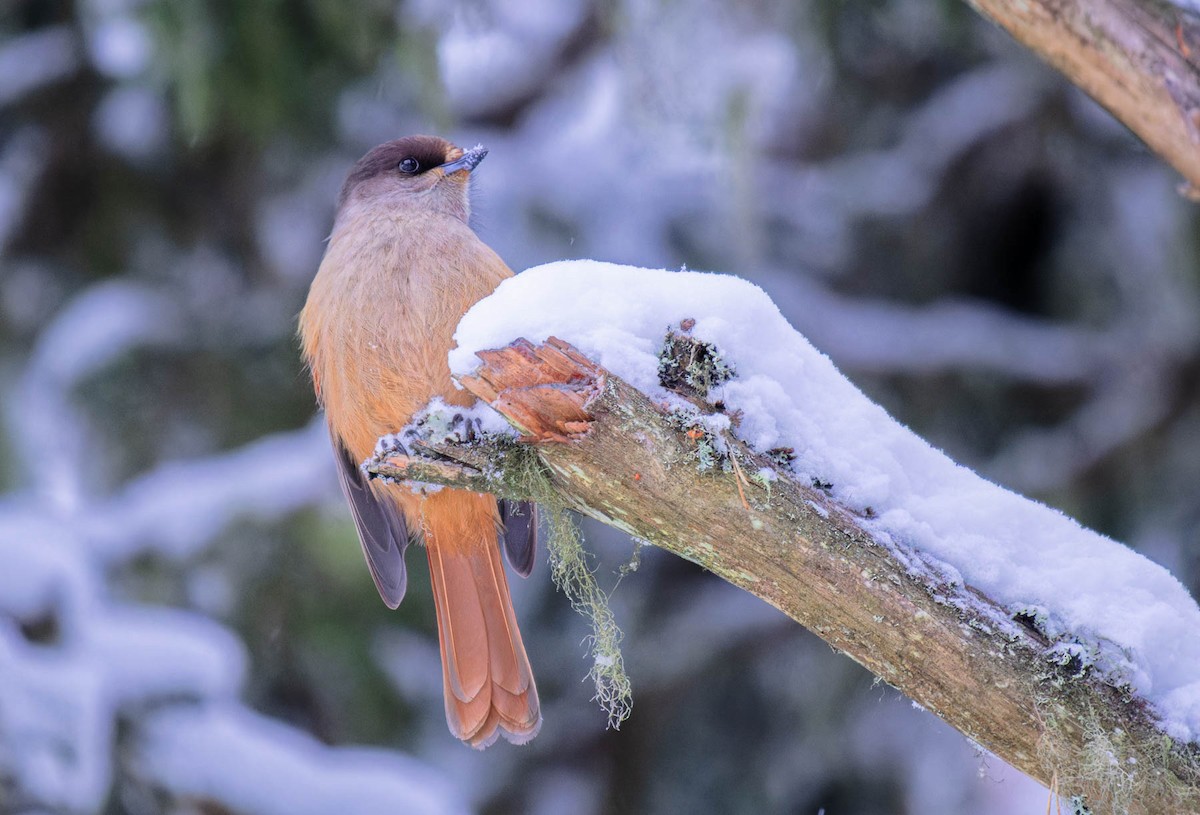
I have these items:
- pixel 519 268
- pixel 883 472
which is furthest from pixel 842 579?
pixel 519 268

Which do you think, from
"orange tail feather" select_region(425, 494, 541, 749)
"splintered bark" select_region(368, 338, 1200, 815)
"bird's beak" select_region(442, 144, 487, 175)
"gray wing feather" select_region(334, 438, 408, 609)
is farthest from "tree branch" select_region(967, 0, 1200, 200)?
"gray wing feather" select_region(334, 438, 408, 609)

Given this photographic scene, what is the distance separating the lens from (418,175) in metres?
4.62

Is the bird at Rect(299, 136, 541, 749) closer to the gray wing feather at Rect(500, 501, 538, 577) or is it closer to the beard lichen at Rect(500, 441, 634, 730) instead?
the gray wing feather at Rect(500, 501, 538, 577)

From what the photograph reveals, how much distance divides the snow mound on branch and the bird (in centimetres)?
74

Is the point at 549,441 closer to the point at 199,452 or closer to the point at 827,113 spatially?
the point at 199,452

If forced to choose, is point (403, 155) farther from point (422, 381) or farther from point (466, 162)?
point (422, 381)

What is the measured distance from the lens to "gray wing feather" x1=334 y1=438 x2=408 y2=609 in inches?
176

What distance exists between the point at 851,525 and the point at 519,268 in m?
3.59

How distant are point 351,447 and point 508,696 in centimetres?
97

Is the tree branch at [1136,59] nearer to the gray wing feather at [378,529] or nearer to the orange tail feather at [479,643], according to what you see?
the orange tail feather at [479,643]

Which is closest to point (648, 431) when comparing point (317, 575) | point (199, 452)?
point (317, 575)

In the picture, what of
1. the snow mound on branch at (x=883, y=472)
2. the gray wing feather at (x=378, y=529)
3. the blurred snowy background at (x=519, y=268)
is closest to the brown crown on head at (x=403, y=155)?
the blurred snowy background at (x=519, y=268)

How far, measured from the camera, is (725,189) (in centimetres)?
570

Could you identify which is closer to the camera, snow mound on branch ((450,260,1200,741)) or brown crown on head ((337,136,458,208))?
snow mound on branch ((450,260,1200,741))
